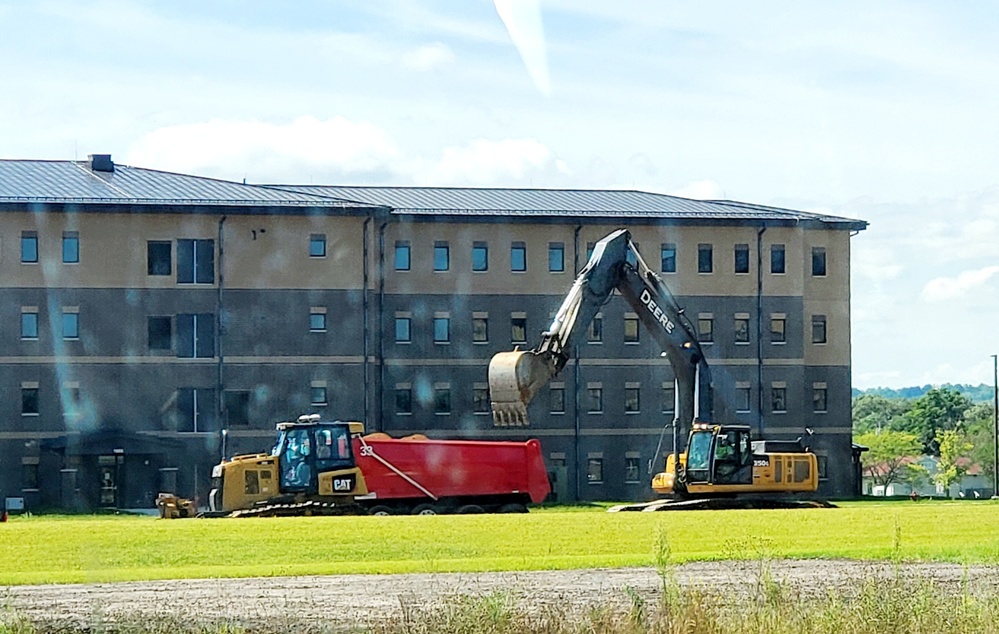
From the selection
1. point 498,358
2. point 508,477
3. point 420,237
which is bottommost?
point 508,477

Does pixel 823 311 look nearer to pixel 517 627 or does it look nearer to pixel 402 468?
pixel 402 468

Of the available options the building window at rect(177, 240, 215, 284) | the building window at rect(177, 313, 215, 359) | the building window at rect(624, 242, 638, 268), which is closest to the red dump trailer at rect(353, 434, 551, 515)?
the building window at rect(624, 242, 638, 268)

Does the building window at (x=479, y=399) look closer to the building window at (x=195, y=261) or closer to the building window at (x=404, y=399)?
the building window at (x=404, y=399)

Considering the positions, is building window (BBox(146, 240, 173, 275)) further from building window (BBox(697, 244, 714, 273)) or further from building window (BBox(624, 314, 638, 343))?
building window (BBox(697, 244, 714, 273))

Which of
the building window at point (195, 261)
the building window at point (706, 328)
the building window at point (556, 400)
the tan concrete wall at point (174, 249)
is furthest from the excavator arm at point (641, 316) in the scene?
the building window at point (706, 328)

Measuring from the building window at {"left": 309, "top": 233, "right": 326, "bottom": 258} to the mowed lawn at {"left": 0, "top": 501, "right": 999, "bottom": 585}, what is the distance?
34723mm

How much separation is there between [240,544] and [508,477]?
20.1 metres

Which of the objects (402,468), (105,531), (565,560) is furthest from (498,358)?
(565,560)

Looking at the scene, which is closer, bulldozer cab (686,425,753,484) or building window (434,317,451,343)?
bulldozer cab (686,425,753,484)

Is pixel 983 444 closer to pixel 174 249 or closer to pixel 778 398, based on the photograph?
pixel 778 398

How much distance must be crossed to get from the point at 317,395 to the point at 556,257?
11907 mm

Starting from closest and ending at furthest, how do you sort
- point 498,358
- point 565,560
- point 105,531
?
point 565,560
point 105,531
point 498,358

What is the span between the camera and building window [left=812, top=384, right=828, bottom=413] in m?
81.4

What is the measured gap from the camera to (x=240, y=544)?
3145 centimetres
